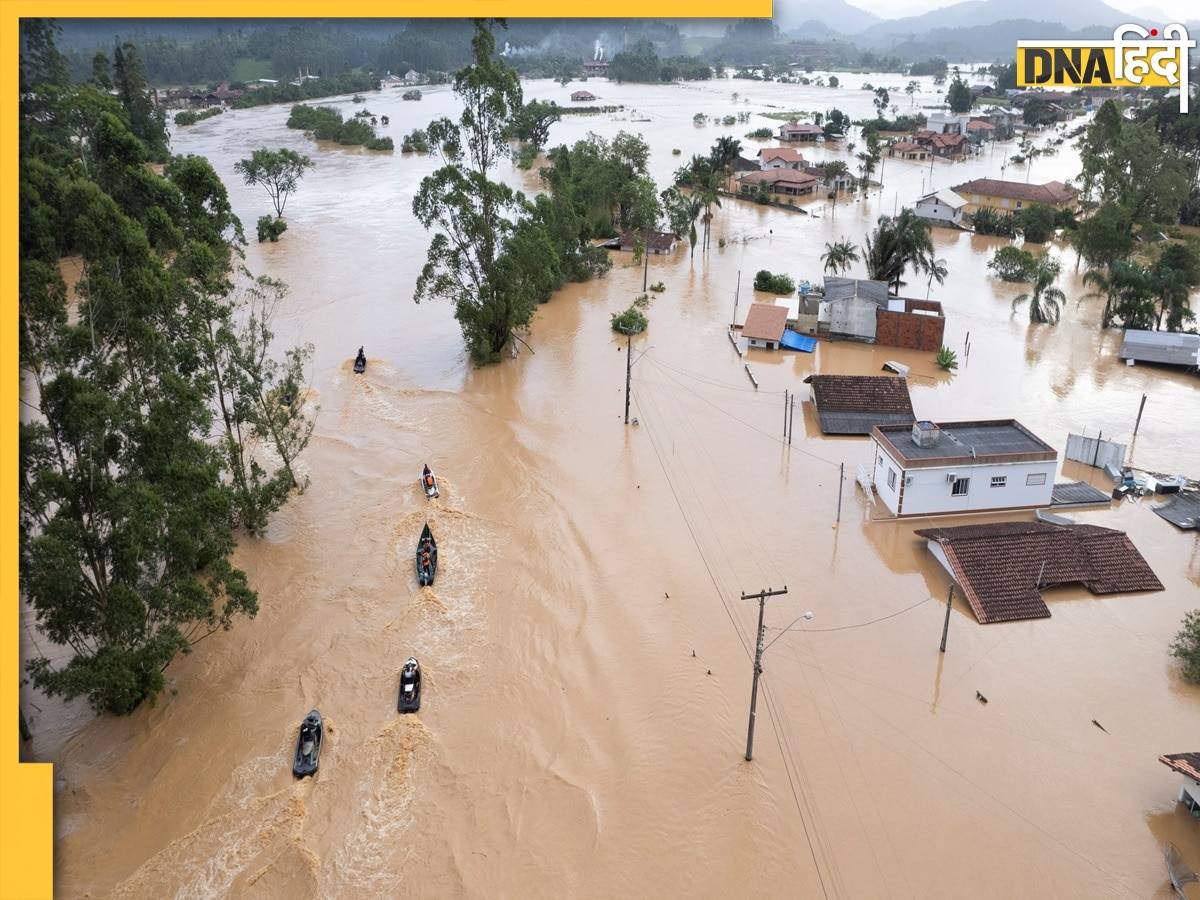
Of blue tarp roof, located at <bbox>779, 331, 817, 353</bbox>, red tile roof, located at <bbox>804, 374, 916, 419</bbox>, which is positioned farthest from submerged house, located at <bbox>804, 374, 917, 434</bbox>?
blue tarp roof, located at <bbox>779, 331, 817, 353</bbox>

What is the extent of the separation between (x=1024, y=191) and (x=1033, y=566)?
43.1 m

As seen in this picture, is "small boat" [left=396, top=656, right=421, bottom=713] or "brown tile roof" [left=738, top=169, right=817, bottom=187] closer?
"small boat" [left=396, top=656, right=421, bottom=713]

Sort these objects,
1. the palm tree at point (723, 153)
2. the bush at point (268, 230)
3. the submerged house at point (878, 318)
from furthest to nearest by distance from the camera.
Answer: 1. the palm tree at point (723, 153)
2. the bush at point (268, 230)
3. the submerged house at point (878, 318)

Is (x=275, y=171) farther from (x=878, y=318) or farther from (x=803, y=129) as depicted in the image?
(x=803, y=129)

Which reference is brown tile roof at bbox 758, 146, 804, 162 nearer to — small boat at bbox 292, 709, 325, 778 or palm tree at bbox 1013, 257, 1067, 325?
palm tree at bbox 1013, 257, 1067, 325

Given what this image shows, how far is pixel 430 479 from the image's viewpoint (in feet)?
74.0

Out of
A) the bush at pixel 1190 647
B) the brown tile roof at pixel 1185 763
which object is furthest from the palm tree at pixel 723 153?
the brown tile roof at pixel 1185 763

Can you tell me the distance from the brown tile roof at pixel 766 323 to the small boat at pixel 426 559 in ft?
58.5

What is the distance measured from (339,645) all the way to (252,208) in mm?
45967

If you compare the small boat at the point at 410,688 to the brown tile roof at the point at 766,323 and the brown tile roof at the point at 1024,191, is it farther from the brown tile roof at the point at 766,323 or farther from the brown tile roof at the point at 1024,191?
the brown tile roof at the point at 1024,191

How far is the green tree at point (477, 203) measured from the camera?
2872 cm

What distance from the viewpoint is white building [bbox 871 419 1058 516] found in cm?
2127

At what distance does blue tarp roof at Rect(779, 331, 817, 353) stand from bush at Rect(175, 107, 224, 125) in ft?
271

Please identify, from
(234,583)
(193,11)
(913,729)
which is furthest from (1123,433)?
(193,11)
